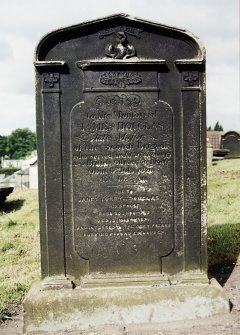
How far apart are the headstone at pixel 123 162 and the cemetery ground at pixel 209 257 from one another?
0.25m

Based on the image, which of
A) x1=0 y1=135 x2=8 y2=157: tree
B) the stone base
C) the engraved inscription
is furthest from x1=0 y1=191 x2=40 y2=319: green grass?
x1=0 y1=135 x2=8 y2=157: tree

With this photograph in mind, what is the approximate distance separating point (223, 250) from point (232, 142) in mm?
18146

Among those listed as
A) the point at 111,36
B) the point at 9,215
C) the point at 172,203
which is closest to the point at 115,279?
the point at 172,203

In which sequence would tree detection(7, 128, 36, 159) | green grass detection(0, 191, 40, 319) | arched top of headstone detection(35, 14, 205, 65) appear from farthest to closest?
tree detection(7, 128, 36, 159) < green grass detection(0, 191, 40, 319) < arched top of headstone detection(35, 14, 205, 65)

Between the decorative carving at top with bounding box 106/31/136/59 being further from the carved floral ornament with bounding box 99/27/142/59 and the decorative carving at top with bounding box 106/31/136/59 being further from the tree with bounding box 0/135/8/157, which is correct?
the tree with bounding box 0/135/8/157

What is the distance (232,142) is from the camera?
23.5 meters

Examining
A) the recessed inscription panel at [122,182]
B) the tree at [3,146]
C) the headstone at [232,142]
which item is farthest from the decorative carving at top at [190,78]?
the tree at [3,146]

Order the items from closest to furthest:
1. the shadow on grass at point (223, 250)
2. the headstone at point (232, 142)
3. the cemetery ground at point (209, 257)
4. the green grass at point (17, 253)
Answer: the cemetery ground at point (209, 257) < the green grass at point (17, 253) < the shadow on grass at point (223, 250) < the headstone at point (232, 142)

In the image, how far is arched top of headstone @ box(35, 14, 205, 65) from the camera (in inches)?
169

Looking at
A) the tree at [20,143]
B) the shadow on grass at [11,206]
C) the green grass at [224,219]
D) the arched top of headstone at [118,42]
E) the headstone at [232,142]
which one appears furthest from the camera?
the tree at [20,143]

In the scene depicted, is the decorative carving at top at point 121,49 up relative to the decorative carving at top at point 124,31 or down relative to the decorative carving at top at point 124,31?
down

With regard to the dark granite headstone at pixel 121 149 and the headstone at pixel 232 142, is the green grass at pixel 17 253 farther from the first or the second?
the headstone at pixel 232 142

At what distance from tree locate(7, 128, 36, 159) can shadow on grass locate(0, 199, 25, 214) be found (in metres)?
82.2

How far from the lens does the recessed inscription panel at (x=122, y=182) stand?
4371 millimetres
